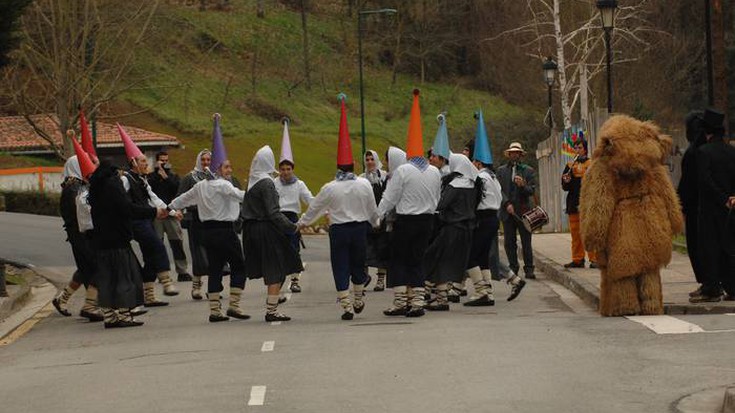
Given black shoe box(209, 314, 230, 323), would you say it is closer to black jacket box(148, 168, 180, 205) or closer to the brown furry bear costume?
the brown furry bear costume

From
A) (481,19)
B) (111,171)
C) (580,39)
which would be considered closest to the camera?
(111,171)

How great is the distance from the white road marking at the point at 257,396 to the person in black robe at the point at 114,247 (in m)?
6.10

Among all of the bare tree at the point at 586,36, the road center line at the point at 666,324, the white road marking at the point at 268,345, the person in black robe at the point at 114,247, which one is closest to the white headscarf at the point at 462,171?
the road center line at the point at 666,324

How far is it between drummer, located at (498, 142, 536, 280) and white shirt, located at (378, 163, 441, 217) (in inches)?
175

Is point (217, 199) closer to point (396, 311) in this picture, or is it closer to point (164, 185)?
point (396, 311)

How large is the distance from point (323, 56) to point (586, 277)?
214 ft

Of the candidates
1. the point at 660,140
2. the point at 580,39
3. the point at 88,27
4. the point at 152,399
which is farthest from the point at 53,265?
the point at 580,39

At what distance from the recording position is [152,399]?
11.1 metres

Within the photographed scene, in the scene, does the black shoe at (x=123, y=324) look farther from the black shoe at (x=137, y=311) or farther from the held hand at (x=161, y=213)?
the held hand at (x=161, y=213)

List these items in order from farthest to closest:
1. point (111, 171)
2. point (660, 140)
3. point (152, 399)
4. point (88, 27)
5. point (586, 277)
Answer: point (88, 27) < point (586, 277) < point (111, 171) < point (660, 140) < point (152, 399)

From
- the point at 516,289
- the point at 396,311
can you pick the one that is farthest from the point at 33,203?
the point at 396,311

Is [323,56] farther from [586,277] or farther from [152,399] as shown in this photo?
[152,399]

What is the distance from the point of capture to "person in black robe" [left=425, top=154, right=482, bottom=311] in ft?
58.3

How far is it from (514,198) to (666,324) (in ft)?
24.4
